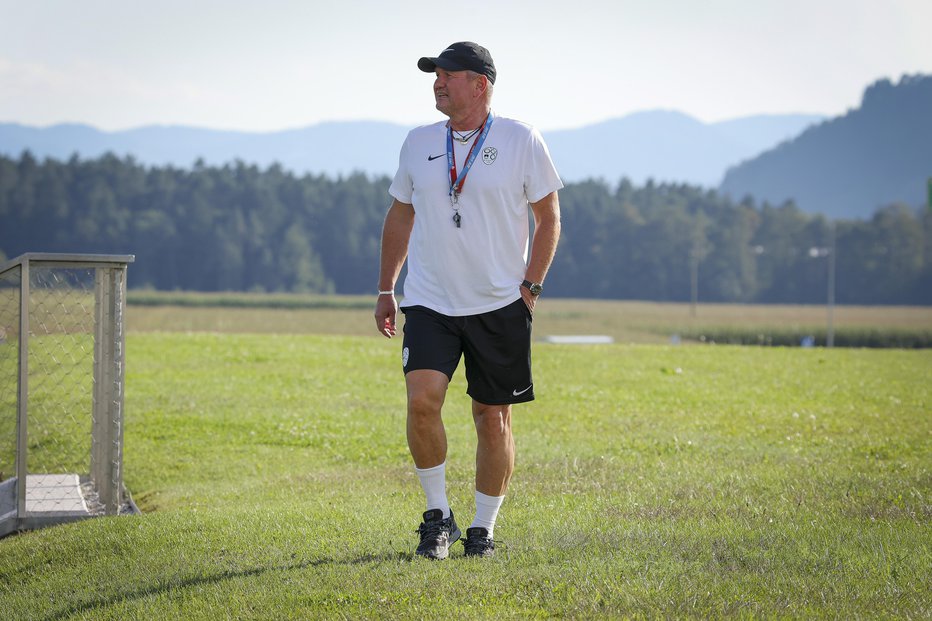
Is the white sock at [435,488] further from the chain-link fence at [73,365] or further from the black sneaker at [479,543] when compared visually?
→ the chain-link fence at [73,365]

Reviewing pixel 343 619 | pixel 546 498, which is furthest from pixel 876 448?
pixel 343 619

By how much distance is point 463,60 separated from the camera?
18.7 feet

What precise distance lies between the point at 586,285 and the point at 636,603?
127 metres

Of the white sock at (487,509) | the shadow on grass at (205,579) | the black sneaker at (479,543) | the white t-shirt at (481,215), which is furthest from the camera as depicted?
the white sock at (487,509)

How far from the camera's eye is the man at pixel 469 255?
18.6 feet

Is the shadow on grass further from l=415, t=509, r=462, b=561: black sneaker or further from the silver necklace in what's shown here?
the silver necklace

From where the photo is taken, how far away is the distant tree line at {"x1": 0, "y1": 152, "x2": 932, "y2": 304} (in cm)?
11850

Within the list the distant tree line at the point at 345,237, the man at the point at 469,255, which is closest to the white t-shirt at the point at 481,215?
the man at the point at 469,255

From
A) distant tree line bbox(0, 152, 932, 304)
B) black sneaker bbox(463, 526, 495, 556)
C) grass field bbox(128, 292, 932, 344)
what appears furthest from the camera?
distant tree line bbox(0, 152, 932, 304)

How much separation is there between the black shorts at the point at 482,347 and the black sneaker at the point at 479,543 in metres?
0.67

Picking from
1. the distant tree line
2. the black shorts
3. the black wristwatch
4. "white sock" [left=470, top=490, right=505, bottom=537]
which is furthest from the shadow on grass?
the distant tree line

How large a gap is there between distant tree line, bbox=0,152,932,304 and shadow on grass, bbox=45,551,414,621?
114732 mm

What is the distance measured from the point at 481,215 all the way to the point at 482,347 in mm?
648

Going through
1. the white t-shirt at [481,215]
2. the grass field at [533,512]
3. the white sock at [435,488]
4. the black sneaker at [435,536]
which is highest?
the white t-shirt at [481,215]
